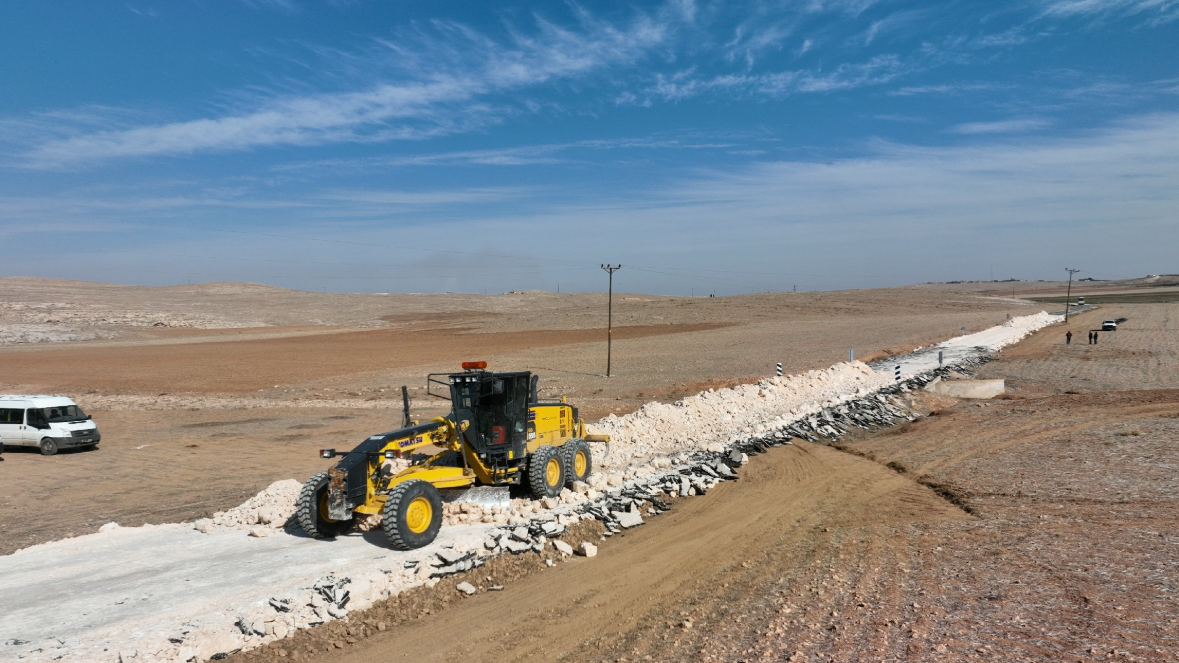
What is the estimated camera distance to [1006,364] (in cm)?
3644

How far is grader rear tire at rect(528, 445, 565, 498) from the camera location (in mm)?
12305

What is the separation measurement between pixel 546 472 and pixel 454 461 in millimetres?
1644

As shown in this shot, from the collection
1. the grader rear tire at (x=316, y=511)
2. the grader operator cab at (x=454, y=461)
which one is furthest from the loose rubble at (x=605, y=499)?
the grader rear tire at (x=316, y=511)

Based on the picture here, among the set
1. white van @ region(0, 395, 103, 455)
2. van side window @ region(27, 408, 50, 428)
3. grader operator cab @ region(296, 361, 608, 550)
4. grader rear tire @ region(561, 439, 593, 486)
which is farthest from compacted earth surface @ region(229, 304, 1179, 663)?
van side window @ region(27, 408, 50, 428)

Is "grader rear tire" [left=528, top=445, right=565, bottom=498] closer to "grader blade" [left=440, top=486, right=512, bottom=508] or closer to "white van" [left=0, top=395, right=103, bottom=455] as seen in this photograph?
"grader blade" [left=440, top=486, right=512, bottom=508]

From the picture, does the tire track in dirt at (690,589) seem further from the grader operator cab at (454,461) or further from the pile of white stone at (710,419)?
the pile of white stone at (710,419)

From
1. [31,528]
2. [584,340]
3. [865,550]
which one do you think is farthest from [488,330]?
[865,550]

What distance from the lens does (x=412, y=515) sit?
399 inches

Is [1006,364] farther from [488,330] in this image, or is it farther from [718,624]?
[488,330]

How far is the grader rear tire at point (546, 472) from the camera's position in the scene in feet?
40.4

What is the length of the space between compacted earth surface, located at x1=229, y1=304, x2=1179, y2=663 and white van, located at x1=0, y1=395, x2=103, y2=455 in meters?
18.0

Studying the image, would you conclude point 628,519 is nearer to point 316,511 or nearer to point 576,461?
point 576,461

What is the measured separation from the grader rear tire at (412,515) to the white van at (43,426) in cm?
1645

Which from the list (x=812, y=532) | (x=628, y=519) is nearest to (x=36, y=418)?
(x=628, y=519)
